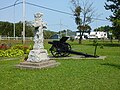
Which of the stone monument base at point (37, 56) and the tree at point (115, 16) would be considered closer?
the stone monument base at point (37, 56)

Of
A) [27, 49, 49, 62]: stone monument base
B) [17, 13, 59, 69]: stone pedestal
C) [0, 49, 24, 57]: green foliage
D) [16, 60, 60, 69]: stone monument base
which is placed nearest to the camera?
[16, 60, 60, 69]: stone monument base

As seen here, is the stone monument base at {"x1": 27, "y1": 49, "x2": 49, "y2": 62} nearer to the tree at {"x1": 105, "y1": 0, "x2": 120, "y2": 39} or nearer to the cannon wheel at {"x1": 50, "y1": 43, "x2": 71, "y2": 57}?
the cannon wheel at {"x1": 50, "y1": 43, "x2": 71, "y2": 57}

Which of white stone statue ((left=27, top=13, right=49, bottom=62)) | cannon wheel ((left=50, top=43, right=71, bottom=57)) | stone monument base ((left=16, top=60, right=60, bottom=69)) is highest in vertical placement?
white stone statue ((left=27, top=13, right=49, bottom=62))

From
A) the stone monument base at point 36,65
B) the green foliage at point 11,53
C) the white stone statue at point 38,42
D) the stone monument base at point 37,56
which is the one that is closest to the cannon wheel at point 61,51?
the green foliage at point 11,53

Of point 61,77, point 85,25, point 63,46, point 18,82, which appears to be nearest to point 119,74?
point 61,77

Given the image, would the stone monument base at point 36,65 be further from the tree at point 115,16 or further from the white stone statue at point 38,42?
the tree at point 115,16

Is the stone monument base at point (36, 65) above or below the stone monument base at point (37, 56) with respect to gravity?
below

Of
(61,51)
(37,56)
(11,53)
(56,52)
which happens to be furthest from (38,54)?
(11,53)

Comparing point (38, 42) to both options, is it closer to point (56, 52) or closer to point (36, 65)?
point (36, 65)

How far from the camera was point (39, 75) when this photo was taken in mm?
10594

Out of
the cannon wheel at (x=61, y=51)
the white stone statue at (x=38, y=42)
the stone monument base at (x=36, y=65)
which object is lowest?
the stone monument base at (x=36, y=65)

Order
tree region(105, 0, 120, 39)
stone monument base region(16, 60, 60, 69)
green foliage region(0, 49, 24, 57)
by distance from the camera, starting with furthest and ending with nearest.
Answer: tree region(105, 0, 120, 39), green foliage region(0, 49, 24, 57), stone monument base region(16, 60, 60, 69)

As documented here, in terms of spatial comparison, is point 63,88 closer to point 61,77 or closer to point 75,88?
point 75,88

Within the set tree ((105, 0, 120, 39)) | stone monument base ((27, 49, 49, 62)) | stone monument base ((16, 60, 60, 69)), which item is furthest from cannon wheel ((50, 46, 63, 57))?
tree ((105, 0, 120, 39))
